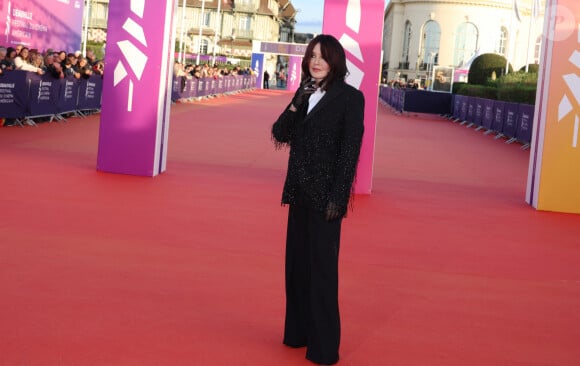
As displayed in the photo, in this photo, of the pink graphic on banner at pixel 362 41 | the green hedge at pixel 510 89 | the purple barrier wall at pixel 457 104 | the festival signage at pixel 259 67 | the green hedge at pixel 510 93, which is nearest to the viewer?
the pink graphic on banner at pixel 362 41

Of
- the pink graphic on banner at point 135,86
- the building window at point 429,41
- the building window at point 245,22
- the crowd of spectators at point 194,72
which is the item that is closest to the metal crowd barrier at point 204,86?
the crowd of spectators at point 194,72

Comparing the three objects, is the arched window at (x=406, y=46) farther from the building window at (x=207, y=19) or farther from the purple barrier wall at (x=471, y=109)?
the purple barrier wall at (x=471, y=109)

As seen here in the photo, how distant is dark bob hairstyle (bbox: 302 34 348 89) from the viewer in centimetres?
454

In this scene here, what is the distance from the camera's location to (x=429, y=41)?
10712 cm

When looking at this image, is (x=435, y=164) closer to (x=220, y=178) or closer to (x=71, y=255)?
(x=220, y=178)

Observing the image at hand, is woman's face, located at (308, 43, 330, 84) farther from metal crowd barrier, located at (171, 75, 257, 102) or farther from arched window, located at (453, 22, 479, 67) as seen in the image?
arched window, located at (453, 22, 479, 67)

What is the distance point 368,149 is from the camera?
12258mm

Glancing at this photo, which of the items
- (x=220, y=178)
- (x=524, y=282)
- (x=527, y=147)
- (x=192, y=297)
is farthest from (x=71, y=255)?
(x=527, y=147)

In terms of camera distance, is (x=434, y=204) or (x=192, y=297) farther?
(x=434, y=204)

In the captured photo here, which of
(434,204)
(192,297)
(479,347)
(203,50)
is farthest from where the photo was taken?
(203,50)

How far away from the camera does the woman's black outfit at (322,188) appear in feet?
15.1

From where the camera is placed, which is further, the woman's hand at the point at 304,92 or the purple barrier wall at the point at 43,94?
the purple barrier wall at the point at 43,94

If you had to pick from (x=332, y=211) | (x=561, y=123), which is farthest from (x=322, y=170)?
(x=561, y=123)

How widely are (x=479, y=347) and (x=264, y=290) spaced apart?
5.20 feet
